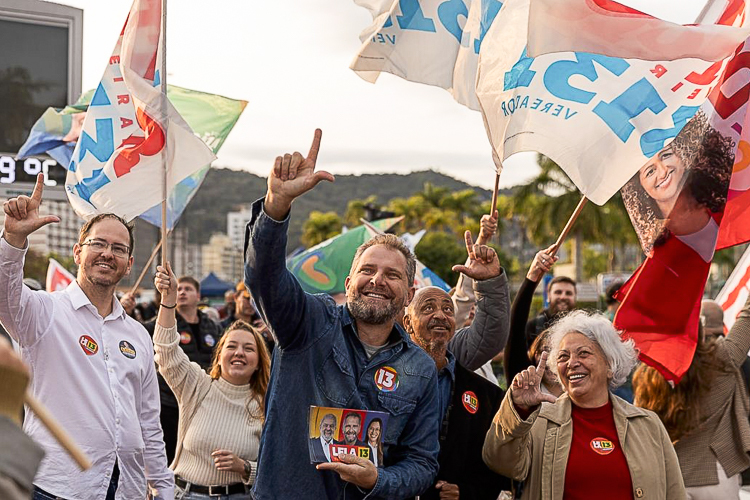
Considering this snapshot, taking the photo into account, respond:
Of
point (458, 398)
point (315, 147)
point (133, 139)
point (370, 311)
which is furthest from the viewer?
point (133, 139)

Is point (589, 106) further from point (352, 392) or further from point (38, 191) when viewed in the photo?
point (38, 191)

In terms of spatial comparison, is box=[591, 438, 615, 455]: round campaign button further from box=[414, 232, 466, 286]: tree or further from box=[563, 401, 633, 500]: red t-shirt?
box=[414, 232, 466, 286]: tree

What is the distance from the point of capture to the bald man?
15.9ft

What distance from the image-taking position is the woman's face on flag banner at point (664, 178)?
548cm

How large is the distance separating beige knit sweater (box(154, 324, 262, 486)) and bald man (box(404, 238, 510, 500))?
134 cm

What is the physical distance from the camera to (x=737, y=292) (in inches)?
280

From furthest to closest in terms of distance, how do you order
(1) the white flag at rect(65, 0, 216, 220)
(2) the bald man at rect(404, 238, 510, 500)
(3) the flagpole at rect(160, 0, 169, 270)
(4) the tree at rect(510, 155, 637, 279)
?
1. (4) the tree at rect(510, 155, 637, 279)
2. (1) the white flag at rect(65, 0, 216, 220)
3. (3) the flagpole at rect(160, 0, 169, 270)
4. (2) the bald man at rect(404, 238, 510, 500)

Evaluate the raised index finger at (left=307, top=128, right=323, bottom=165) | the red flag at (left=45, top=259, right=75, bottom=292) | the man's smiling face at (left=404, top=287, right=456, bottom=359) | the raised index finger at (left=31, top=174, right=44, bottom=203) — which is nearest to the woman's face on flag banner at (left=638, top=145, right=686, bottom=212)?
the man's smiling face at (left=404, top=287, right=456, bottom=359)

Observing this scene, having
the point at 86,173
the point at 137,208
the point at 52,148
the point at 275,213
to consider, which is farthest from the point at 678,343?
the point at 52,148

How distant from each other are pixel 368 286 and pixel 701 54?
242 centimetres

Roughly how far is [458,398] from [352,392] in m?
1.42

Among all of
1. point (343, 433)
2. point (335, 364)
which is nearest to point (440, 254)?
point (335, 364)

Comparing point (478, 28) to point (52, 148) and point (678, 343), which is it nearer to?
point (678, 343)

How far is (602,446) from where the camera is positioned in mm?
4633
